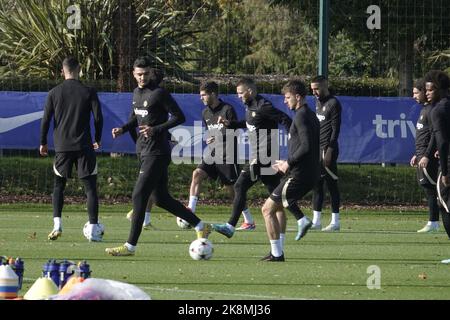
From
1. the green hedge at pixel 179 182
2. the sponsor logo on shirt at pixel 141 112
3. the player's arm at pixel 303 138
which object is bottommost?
the green hedge at pixel 179 182

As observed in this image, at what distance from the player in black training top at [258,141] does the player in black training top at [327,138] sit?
148 centimetres

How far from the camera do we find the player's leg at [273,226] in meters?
13.6

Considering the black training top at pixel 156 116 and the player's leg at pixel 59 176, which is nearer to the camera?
the black training top at pixel 156 116

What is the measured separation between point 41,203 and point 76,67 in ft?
25.2

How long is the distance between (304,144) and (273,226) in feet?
3.06

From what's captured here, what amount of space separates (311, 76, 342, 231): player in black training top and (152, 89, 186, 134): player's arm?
4292mm

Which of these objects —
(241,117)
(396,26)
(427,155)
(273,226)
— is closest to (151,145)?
(273,226)

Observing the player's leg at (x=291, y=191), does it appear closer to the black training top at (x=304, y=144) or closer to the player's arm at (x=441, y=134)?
the black training top at (x=304, y=144)

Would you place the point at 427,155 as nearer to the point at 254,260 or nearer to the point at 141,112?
the point at 254,260

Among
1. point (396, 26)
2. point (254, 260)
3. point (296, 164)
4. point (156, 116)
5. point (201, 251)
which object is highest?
point (396, 26)

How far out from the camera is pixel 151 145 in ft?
46.5

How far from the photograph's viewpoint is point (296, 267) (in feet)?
43.6

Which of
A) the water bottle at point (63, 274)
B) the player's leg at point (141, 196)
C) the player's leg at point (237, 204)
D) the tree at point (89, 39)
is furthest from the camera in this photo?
the tree at point (89, 39)

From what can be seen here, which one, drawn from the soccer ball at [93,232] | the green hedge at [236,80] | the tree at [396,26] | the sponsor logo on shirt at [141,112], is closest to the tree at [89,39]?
the green hedge at [236,80]
